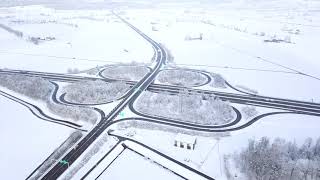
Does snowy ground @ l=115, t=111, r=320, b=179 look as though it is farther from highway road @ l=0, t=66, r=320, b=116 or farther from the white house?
highway road @ l=0, t=66, r=320, b=116

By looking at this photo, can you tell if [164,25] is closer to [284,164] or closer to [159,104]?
[159,104]

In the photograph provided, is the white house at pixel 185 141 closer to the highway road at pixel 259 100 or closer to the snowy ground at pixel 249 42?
the highway road at pixel 259 100

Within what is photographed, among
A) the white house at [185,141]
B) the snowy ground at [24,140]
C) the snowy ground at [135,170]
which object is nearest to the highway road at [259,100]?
the white house at [185,141]

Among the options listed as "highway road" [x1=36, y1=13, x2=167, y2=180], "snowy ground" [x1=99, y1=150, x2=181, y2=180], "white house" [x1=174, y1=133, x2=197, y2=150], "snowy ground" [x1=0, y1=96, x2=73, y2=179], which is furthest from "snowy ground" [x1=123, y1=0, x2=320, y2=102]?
"snowy ground" [x1=0, y1=96, x2=73, y2=179]

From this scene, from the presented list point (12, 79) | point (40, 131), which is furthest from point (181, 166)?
point (12, 79)

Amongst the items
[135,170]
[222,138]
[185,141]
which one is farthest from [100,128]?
[222,138]

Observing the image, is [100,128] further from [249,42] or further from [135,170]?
[249,42]
